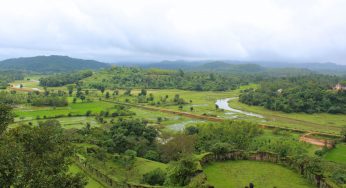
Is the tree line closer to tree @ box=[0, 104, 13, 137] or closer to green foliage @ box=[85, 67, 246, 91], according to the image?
green foliage @ box=[85, 67, 246, 91]

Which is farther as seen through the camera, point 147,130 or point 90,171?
point 147,130

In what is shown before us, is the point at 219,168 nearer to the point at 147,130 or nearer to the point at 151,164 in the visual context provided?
the point at 151,164

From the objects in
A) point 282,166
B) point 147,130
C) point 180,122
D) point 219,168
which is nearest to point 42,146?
point 219,168

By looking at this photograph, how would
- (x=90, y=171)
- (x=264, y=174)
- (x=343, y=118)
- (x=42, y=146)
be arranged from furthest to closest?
→ (x=343, y=118) < (x=90, y=171) < (x=264, y=174) < (x=42, y=146)

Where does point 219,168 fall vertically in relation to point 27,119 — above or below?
above

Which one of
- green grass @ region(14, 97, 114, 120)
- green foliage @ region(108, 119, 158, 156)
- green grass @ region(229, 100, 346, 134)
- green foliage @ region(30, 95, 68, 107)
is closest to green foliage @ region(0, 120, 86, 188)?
green foliage @ region(108, 119, 158, 156)
